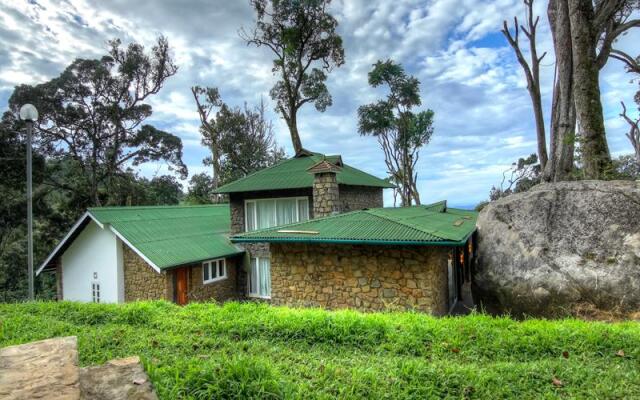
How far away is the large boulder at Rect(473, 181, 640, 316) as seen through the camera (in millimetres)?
6734

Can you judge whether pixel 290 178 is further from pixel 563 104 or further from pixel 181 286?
pixel 563 104

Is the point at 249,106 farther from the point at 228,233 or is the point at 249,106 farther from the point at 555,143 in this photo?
the point at 555,143

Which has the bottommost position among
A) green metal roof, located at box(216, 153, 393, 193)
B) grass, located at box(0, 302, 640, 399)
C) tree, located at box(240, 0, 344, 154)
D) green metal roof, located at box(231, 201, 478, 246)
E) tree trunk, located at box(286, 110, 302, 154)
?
grass, located at box(0, 302, 640, 399)

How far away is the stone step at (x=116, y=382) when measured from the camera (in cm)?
246

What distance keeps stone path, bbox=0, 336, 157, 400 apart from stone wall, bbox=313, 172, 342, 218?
28.3ft

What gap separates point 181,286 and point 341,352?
9.77 metres

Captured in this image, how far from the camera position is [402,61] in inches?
933

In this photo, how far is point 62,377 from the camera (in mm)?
2416

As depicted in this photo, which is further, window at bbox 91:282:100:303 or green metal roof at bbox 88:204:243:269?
window at bbox 91:282:100:303

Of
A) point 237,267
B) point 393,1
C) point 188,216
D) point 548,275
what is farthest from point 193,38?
point 548,275

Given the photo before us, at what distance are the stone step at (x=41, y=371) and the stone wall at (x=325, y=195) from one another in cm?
871

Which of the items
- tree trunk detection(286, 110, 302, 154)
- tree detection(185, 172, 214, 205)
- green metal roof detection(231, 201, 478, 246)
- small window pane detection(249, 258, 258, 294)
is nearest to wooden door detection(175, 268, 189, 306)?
small window pane detection(249, 258, 258, 294)

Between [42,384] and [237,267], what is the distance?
1270 centimetres

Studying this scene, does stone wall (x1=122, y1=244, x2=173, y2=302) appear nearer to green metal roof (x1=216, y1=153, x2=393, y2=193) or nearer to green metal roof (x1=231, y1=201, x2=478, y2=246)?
green metal roof (x1=216, y1=153, x2=393, y2=193)
